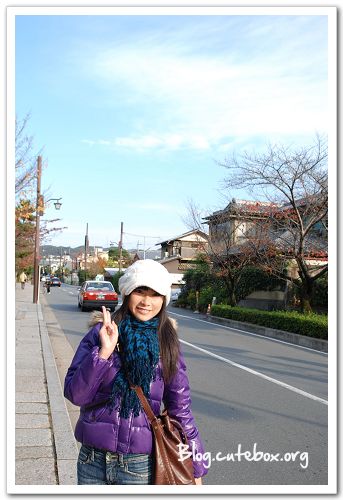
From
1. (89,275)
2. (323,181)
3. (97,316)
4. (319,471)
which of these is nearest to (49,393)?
(319,471)

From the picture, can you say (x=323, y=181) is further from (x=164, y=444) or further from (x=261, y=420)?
(x=164, y=444)

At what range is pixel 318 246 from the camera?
58.3ft

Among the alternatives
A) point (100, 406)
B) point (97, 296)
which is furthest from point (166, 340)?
point (97, 296)

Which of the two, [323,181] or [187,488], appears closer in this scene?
[187,488]

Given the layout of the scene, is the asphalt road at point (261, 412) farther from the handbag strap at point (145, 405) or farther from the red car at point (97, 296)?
the red car at point (97, 296)

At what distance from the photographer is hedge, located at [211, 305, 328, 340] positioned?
14797 mm

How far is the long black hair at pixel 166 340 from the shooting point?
103 inches

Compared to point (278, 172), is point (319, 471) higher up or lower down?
lower down

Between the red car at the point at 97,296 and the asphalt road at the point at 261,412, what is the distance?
1078 centimetres

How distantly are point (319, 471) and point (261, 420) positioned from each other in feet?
5.60

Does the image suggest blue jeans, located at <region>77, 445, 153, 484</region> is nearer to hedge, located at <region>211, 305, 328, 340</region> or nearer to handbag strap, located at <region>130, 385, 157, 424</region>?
handbag strap, located at <region>130, 385, 157, 424</region>

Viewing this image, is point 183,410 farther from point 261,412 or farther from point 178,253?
point 178,253

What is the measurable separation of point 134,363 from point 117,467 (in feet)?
1.56

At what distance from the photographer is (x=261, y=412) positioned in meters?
6.79
